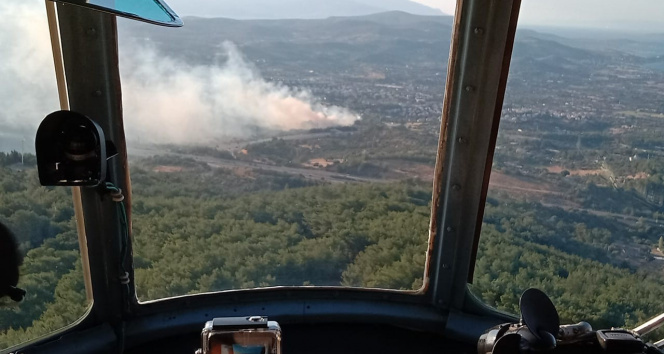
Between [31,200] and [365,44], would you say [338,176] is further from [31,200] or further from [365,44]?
[31,200]

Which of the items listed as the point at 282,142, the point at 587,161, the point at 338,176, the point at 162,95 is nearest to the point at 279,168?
the point at 282,142

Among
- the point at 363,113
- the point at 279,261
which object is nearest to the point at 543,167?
the point at 363,113

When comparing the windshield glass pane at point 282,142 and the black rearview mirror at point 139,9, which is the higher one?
the black rearview mirror at point 139,9

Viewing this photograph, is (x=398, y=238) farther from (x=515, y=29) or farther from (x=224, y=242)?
(x=515, y=29)

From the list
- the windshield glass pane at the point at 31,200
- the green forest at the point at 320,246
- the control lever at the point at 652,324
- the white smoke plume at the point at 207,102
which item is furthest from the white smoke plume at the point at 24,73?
the control lever at the point at 652,324

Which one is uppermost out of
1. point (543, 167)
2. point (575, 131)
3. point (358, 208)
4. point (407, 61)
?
point (407, 61)

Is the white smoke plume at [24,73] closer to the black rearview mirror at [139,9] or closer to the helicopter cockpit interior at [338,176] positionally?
the helicopter cockpit interior at [338,176]

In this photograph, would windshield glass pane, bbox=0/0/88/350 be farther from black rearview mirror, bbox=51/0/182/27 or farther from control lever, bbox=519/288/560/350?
control lever, bbox=519/288/560/350
